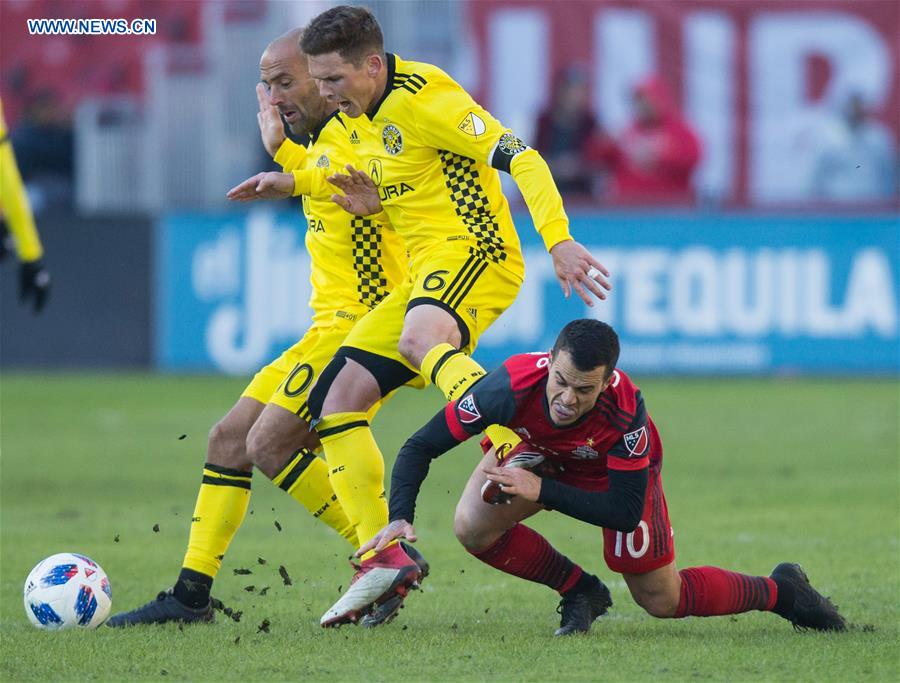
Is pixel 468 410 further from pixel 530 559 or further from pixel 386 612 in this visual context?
pixel 386 612

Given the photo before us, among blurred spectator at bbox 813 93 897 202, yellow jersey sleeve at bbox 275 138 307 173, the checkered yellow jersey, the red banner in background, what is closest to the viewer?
the checkered yellow jersey

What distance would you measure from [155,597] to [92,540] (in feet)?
5.31

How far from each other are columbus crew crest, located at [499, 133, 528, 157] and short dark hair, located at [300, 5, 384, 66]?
62cm

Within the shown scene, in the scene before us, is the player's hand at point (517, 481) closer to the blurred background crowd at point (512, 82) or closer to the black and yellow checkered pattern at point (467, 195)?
the black and yellow checkered pattern at point (467, 195)

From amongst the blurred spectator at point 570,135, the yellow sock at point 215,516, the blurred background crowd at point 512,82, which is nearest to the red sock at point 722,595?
the yellow sock at point 215,516

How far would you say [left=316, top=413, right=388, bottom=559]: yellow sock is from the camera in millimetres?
6059

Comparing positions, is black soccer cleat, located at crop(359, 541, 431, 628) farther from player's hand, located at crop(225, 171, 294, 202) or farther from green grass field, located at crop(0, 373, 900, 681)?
player's hand, located at crop(225, 171, 294, 202)

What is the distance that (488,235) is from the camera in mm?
6262

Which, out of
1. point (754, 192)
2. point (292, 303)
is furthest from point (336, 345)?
point (754, 192)

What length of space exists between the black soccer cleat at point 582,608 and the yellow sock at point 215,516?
4.42 feet

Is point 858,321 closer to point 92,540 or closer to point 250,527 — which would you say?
point 250,527

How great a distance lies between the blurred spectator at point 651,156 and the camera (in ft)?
53.8

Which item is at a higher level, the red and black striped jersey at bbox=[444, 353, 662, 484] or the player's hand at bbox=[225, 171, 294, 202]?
the player's hand at bbox=[225, 171, 294, 202]

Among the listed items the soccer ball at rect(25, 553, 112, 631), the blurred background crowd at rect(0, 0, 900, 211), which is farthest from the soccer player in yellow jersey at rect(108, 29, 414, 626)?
the blurred background crowd at rect(0, 0, 900, 211)
